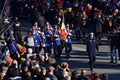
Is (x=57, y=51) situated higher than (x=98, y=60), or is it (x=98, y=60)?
(x=57, y=51)

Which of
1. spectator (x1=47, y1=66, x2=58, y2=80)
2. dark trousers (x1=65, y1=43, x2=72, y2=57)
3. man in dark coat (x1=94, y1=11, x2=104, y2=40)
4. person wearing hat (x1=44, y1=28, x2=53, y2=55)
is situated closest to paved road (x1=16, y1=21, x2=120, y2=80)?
dark trousers (x1=65, y1=43, x2=72, y2=57)

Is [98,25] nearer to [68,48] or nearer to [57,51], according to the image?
[68,48]

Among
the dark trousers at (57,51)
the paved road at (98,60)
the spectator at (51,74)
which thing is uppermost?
the spectator at (51,74)

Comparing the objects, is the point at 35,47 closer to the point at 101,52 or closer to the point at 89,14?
the point at 101,52

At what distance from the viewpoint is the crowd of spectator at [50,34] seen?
68.7ft

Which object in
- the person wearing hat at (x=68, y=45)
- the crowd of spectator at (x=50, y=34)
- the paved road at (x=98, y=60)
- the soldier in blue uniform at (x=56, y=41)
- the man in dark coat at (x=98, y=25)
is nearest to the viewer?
the crowd of spectator at (x=50, y=34)

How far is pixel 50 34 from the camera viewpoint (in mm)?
28062

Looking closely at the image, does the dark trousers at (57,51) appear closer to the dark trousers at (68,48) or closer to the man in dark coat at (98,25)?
the dark trousers at (68,48)

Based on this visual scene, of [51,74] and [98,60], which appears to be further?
[98,60]

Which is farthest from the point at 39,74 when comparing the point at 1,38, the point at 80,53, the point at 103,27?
the point at 103,27

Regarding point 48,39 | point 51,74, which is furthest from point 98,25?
point 51,74

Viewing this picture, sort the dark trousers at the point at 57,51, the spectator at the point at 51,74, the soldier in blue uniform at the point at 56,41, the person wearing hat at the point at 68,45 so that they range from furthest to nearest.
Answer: the person wearing hat at the point at 68,45 → the dark trousers at the point at 57,51 → the soldier in blue uniform at the point at 56,41 → the spectator at the point at 51,74

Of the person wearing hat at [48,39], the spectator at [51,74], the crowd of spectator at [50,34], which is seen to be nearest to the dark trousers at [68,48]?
the crowd of spectator at [50,34]

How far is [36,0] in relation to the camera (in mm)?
39250
